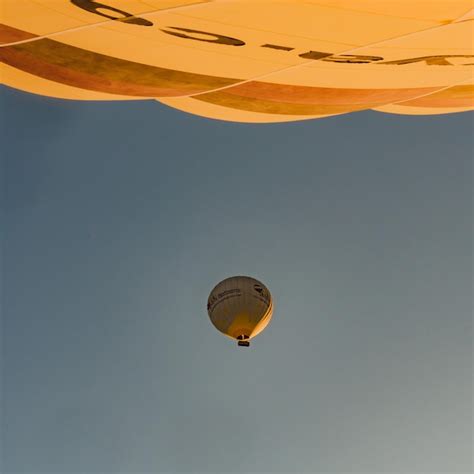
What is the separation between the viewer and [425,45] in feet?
15.2

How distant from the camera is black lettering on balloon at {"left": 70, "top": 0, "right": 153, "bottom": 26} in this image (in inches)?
153

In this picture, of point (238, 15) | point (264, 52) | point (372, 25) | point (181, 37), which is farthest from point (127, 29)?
point (372, 25)

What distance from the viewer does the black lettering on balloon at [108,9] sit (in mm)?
3879

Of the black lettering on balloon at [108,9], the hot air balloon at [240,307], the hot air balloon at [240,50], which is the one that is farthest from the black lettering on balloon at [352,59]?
the hot air balloon at [240,307]

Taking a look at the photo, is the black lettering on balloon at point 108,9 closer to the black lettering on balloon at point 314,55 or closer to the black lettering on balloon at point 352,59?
the black lettering on balloon at point 314,55

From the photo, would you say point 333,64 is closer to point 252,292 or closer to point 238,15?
point 238,15

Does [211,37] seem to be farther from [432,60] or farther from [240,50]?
[432,60]

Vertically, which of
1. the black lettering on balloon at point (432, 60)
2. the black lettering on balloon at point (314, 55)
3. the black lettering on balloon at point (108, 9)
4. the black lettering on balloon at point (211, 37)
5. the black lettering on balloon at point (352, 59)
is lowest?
the black lettering on balloon at point (108, 9)

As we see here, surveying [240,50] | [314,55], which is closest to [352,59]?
[314,55]

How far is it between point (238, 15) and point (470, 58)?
2.06m

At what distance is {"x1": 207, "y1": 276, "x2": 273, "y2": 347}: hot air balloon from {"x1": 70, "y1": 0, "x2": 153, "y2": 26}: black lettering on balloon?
373cm

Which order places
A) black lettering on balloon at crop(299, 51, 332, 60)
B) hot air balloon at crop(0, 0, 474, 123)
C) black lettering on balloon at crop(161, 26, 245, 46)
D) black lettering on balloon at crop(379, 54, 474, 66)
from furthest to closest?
black lettering on balloon at crop(379, 54, 474, 66) < black lettering on balloon at crop(299, 51, 332, 60) < black lettering on balloon at crop(161, 26, 245, 46) < hot air balloon at crop(0, 0, 474, 123)

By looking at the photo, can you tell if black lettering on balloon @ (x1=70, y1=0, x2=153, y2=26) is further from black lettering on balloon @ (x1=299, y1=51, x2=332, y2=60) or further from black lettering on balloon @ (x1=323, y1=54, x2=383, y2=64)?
black lettering on balloon @ (x1=323, y1=54, x2=383, y2=64)

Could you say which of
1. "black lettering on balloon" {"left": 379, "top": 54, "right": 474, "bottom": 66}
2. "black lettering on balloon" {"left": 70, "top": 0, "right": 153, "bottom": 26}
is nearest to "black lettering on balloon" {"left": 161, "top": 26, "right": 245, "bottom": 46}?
"black lettering on balloon" {"left": 70, "top": 0, "right": 153, "bottom": 26}
